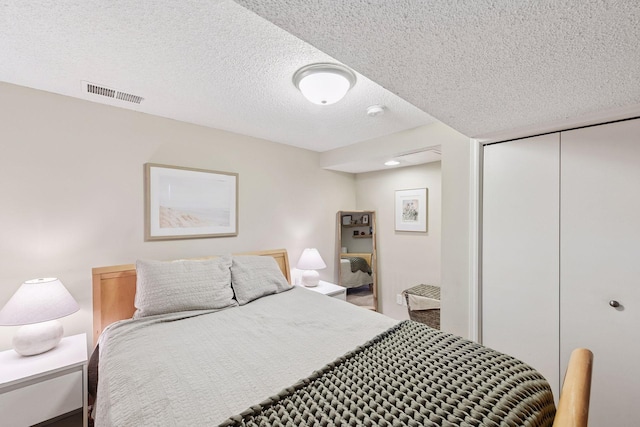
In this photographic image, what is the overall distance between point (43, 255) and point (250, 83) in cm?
191

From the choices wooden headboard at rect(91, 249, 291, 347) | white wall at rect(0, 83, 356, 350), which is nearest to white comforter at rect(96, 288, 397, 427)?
wooden headboard at rect(91, 249, 291, 347)

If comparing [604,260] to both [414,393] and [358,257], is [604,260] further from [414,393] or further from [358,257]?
[358,257]

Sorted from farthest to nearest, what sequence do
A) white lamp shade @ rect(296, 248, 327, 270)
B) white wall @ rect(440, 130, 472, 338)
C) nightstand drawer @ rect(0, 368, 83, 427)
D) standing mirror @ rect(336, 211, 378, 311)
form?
1. standing mirror @ rect(336, 211, 378, 311)
2. white lamp shade @ rect(296, 248, 327, 270)
3. white wall @ rect(440, 130, 472, 338)
4. nightstand drawer @ rect(0, 368, 83, 427)

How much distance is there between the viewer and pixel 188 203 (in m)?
2.49

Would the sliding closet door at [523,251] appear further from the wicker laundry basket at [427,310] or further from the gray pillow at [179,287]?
the gray pillow at [179,287]

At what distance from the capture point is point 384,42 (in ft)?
3.07

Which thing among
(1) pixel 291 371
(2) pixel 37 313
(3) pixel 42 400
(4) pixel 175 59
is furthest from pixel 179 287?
(4) pixel 175 59

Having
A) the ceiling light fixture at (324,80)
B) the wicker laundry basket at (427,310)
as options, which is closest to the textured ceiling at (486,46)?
the ceiling light fixture at (324,80)

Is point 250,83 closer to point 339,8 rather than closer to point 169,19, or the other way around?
point 169,19

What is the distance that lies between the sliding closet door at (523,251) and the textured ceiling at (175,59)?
0.87m

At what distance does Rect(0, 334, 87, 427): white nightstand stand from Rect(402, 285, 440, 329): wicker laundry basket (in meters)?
2.78

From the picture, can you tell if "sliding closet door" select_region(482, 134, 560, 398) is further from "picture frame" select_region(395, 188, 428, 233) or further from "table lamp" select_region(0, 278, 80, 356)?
"table lamp" select_region(0, 278, 80, 356)

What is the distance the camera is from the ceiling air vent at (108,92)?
180 cm

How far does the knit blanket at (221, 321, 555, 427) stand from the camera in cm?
84
